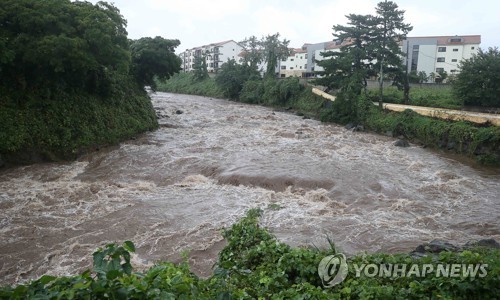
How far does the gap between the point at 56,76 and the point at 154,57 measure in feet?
27.4

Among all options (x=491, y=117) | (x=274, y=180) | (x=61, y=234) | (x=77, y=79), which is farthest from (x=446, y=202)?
(x=77, y=79)

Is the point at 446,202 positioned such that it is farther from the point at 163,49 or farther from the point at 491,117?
the point at 163,49

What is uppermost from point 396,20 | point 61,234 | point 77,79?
point 396,20

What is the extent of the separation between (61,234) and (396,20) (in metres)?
27.5

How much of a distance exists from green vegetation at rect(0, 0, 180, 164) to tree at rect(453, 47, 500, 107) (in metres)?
21.5

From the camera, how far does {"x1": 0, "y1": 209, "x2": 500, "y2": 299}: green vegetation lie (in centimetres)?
223

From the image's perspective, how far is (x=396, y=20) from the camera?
27.2 meters

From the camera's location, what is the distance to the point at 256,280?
430 cm

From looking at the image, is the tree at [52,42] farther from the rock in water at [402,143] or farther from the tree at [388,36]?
the tree at [388,36]

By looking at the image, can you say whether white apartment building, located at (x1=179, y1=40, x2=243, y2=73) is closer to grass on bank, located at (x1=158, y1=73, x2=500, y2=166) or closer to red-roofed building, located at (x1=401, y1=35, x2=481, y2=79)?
grass on bank, located at (x1=158, y1=73, x2=500, y2=166)

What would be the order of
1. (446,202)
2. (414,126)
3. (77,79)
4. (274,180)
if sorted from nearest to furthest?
(446,202), (274,180), (77,79), (414,126)

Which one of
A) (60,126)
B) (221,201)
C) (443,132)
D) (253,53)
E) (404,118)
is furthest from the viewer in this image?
(253,53)

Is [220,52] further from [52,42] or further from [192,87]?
[52,42]

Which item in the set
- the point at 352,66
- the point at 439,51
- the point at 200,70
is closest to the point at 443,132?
the point at 352,66
